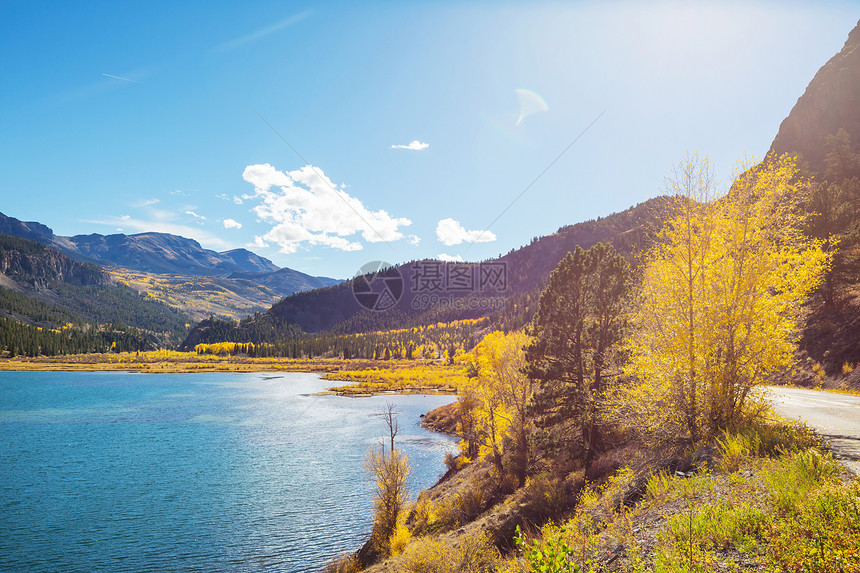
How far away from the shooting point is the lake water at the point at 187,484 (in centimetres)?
2503

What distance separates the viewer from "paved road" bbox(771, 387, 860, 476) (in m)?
10.1

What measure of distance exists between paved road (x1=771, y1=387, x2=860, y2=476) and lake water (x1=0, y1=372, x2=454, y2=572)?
1015 inches

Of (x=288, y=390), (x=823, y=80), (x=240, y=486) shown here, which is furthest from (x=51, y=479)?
(x=823, y=80)

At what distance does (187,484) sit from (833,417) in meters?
46.5

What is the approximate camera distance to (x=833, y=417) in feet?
48.2

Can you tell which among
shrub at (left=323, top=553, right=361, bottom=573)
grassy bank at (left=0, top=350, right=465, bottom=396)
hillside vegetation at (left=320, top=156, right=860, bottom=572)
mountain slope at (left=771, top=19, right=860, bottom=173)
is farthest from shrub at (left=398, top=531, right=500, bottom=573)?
mountain slope at (left=771, top=19, right=860, bottom=173)

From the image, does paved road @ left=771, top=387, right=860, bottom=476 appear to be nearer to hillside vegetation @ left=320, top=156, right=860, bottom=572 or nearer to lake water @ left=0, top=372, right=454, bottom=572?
hillside vegetation @ left=320, top=156, right=860, bottom=572

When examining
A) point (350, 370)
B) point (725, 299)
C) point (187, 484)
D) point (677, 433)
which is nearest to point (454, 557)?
point (677, 433)

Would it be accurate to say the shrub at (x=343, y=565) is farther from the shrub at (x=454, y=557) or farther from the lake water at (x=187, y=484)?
the shrub at (x=454, y=557)

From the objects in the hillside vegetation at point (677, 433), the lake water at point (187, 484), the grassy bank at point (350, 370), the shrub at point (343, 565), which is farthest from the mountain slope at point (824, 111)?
the shrub at point (343, 565)

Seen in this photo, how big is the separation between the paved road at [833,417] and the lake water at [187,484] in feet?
84.6

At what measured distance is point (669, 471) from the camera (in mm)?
12664

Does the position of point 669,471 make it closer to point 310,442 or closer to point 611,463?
point 611,463

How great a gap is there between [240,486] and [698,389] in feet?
127
